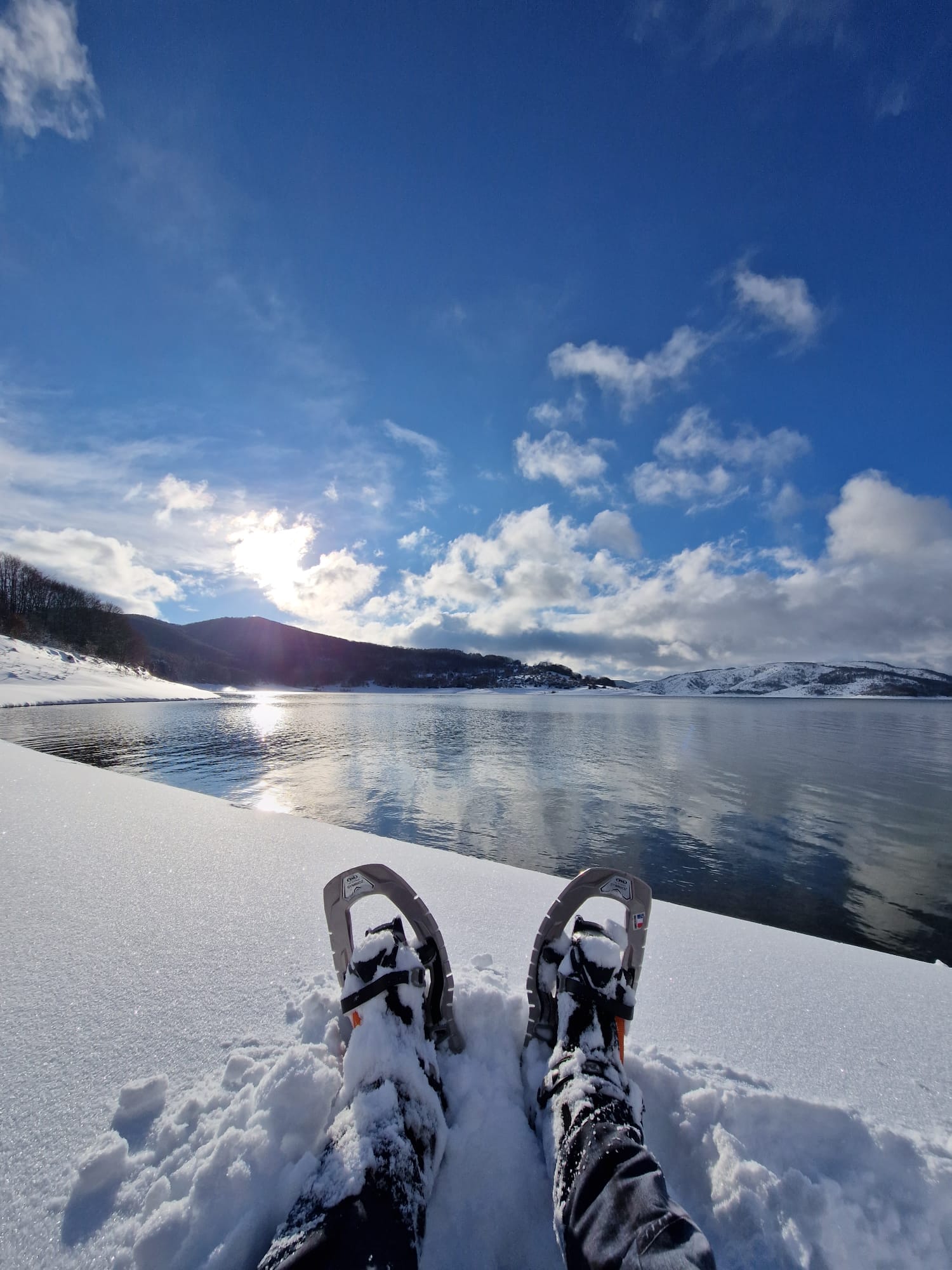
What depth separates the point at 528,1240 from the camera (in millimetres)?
1447

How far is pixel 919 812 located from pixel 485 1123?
13124 millimetres

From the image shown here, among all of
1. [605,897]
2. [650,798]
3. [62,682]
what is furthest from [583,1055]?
[62,682]

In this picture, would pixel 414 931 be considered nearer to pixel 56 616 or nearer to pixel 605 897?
pixel 605 897

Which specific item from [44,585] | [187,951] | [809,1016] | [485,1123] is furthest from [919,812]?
[44,585]

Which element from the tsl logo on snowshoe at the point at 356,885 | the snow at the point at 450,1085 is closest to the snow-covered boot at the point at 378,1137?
the snow at the point at 450,1085

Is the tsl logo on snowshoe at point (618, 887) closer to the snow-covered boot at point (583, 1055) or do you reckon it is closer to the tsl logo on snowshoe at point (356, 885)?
the snow-covered boot at point (583, 1055)

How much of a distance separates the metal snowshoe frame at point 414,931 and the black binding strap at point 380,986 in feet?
0.46

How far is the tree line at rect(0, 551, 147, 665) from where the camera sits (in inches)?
2315

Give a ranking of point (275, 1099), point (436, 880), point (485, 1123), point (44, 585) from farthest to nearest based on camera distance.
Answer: point (44, 585), point (436, 880), point (485, 1123), point (275, 1099)

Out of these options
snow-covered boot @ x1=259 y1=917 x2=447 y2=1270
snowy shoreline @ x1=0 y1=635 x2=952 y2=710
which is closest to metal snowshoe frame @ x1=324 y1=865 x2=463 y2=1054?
snow-covered boot @ x1=259 y1=917 x2=447 y2=1270

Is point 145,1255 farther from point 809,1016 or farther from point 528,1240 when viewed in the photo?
point 809,1016

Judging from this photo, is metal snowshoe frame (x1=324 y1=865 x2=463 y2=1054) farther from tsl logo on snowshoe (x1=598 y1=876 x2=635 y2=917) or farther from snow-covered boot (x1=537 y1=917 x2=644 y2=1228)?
tsl logo on snowshoe (x1=598 y1=876 x2=635 y2=917)

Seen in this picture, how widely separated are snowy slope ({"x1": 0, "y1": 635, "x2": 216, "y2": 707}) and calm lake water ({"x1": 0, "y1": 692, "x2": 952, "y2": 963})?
10661 mm

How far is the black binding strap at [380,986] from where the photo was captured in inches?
74.1
